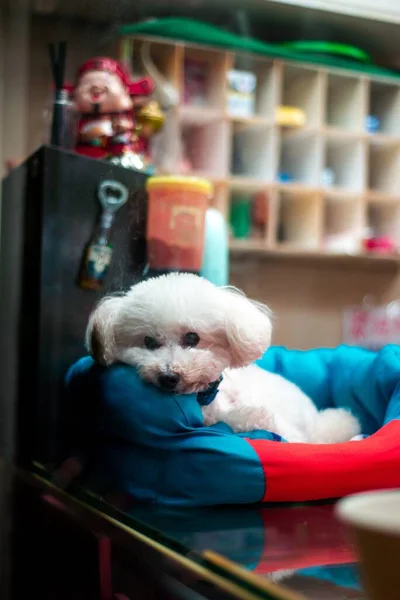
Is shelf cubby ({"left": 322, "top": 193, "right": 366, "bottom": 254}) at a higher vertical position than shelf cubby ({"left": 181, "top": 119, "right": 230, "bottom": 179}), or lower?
lower

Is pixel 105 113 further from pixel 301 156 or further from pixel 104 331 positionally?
pixel 301 156

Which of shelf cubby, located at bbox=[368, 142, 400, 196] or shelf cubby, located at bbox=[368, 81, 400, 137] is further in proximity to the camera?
shelf cubby, located at bbox=[368, 142, 400, 196]

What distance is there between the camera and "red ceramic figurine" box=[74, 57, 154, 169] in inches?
45.3

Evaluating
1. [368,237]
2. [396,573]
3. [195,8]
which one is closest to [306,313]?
[368,237]

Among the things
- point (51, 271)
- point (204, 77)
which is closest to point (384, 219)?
point (204, 77)

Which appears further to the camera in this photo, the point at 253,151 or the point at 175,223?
the point at 253,151

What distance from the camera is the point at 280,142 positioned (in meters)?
1.87

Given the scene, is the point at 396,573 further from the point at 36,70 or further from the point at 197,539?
the point at 36,70

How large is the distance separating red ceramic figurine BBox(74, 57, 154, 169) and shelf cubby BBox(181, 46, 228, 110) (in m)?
0.56

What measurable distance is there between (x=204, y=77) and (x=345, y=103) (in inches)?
16.0

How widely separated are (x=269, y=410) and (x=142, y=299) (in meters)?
0.23

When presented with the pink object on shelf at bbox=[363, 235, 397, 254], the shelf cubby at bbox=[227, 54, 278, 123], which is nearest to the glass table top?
the shelf cubby at bbox=[227, 54, 278, 123]

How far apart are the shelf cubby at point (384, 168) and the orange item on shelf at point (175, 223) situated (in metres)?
0.87

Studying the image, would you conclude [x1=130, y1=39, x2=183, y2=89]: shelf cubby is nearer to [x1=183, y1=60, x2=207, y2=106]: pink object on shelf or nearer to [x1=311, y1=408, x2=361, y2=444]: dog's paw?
[x1=183, y1=60, x2=207, y2=106]: pink object on shelf
